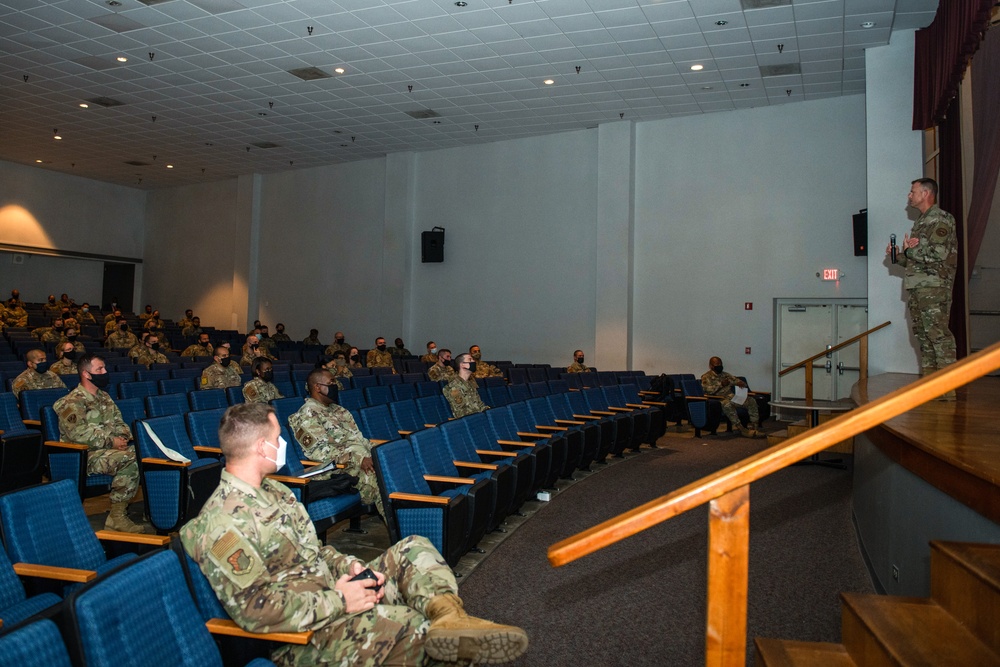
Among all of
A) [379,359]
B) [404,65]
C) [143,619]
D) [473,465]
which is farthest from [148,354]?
[143,619]

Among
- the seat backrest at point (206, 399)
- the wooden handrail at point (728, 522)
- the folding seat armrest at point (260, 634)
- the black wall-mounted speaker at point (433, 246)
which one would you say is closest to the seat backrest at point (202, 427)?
the seat backrest at point (206, 399)

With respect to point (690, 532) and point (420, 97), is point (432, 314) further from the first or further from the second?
point (690, 532)

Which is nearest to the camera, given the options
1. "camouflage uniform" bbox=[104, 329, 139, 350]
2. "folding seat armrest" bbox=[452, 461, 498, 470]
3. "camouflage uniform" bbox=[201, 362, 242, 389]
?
"folding seat armrest" bbox=[452, 461, 498, 470]

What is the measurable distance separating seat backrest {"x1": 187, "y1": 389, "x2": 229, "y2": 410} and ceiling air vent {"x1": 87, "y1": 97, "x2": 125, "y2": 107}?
29.5 ft

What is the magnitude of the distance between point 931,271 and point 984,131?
11.4ft

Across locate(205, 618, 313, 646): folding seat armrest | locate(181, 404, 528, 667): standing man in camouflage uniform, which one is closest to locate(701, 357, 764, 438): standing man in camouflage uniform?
locate(181, 404, 528, 667): standing man in camouflage uniform

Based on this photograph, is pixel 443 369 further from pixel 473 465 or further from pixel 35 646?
pixel 35 646

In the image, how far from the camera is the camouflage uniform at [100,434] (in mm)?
4629

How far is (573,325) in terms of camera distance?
13969 mm

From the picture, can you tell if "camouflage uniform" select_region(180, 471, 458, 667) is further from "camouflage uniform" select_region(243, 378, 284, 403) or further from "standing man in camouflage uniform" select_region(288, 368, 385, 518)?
"camouflage uniform" select_region(243, 378, 284, 403)

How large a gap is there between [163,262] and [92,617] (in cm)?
2086

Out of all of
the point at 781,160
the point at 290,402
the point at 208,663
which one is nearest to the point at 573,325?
the point at 781,160

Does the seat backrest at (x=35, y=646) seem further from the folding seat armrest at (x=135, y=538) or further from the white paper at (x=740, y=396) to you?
the white paper at (x=740, y=396)

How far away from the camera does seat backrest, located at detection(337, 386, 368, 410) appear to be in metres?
6.35
